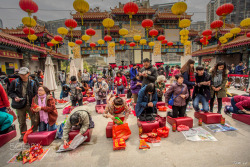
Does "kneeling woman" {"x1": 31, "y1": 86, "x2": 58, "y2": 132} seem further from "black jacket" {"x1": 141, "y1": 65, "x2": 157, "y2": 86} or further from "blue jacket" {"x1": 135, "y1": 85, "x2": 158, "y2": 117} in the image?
"black jacket" {"x1": 141, "y1": 65, "x2": 157, "y2": 86}

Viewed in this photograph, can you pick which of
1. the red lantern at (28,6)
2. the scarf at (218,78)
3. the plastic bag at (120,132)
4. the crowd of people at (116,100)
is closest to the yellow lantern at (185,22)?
the crowd of people at (116,100)

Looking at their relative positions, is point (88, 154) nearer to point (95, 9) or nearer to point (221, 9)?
point (221, 9)

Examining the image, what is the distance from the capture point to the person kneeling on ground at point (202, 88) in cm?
385

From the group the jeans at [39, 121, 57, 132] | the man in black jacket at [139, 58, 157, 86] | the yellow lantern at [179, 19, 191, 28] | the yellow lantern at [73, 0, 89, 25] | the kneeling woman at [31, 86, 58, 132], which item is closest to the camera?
the kneeling woman at [31, 86, 58, 132]

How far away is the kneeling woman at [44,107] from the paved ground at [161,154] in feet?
1.78

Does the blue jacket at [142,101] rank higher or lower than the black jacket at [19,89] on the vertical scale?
lower

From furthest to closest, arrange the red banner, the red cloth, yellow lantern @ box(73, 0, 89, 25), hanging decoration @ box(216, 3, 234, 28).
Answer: the red banner
hanging decoration @ box(216, 3, 234, 28)
yellow lantern @ box(73, 0, 89, 25)
the red cloth

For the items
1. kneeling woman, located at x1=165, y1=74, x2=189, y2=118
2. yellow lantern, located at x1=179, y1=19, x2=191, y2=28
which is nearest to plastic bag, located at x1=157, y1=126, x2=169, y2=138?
kneeling woman, located at x1=165, y1=74, x2=189, y2=118

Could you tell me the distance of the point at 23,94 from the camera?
3207mm

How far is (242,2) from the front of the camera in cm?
2906

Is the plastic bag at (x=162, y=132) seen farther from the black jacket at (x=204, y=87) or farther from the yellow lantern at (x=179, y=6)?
the yellow lantern at (x=179, y=6)

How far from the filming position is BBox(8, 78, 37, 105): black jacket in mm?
3090

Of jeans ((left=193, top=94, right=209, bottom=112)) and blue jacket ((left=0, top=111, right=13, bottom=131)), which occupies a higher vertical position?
jeans ((left=193, top=94, right=209, bottom=112))

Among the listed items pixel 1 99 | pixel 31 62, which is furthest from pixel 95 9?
pixel 1 99
